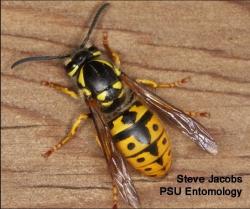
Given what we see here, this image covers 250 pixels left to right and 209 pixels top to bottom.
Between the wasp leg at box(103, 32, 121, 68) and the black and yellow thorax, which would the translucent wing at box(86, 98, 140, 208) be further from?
the wasp leg at box(103, 32, 121, 68)

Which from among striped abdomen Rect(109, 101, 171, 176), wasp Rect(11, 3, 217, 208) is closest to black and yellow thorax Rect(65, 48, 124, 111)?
wasp Rect(11, 3, 217, 208)

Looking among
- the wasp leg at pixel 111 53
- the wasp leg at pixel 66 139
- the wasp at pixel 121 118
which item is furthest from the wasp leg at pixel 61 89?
the wasp leg at pixel 111 53

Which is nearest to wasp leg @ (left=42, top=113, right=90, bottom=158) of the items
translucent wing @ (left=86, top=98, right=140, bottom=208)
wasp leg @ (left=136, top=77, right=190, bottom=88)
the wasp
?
the wasp

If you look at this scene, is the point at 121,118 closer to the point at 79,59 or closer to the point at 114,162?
the point at 114,162

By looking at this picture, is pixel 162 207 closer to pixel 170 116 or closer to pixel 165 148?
pixel 165 148

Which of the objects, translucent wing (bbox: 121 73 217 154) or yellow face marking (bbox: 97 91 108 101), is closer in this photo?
translucent wing (bbox: 121 73 217 154)

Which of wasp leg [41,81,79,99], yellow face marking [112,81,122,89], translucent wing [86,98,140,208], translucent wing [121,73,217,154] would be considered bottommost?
translucent wing [86,98,140,208]

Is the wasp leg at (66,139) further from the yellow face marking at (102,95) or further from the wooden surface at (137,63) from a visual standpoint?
the yellow face marking at (102,95)

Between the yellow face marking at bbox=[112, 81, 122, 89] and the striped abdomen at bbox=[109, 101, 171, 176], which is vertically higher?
the yellow face marking at bbox=[112, 81, 122, 89]
